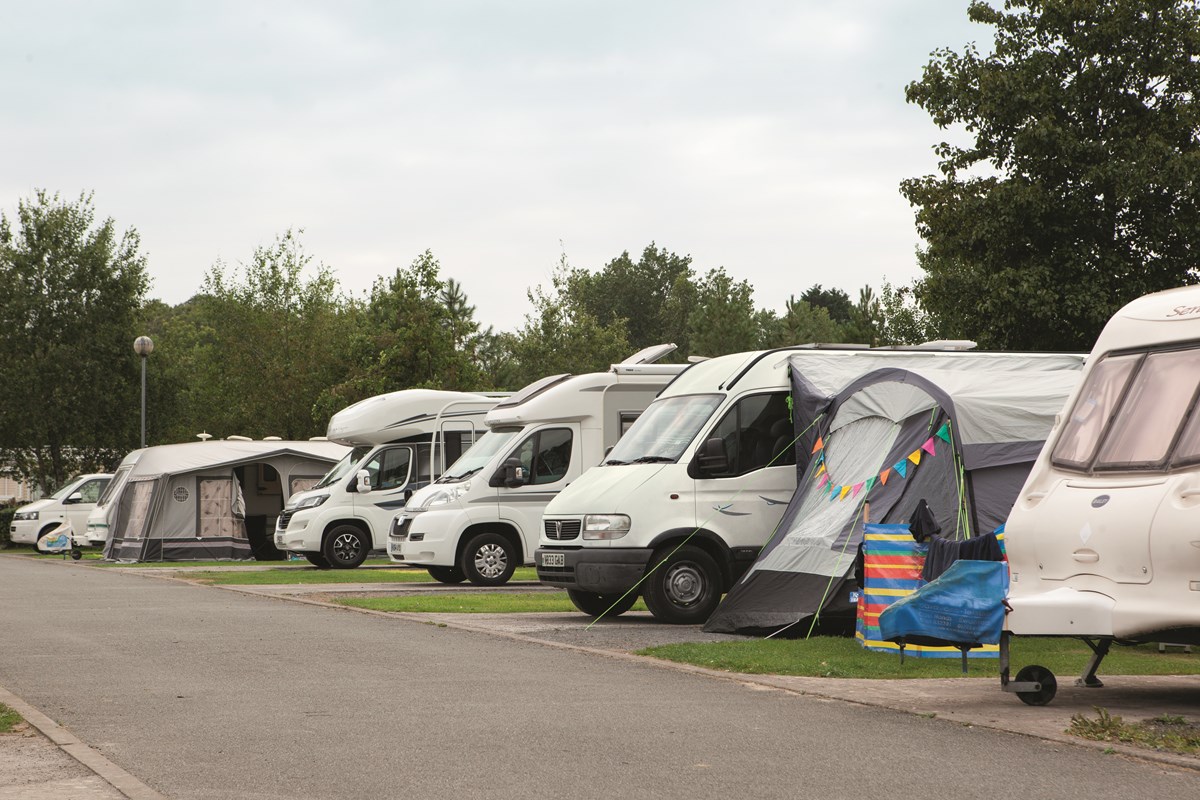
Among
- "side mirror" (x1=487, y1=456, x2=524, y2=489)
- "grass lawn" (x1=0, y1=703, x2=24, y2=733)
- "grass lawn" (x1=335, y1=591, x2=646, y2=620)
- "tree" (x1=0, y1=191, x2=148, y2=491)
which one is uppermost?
"tree" (x1=0, y1=191, x2=148, y2=491)

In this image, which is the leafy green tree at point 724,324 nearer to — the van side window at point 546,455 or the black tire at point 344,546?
the black tire at point 344,546

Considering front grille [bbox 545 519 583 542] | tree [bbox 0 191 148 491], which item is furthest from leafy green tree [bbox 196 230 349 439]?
front grille [bbox 545 519 583 542]

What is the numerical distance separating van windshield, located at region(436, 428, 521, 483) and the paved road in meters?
8.06

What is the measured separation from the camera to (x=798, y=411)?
14.6 meters

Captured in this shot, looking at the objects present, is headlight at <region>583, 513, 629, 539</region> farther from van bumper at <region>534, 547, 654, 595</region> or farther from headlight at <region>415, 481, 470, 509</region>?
headlight at <region>415, 481, 470, 509</region>

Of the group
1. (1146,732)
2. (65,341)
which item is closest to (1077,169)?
(1146,732)

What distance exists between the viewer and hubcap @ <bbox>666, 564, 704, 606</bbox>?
1449cm

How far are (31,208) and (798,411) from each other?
34.9 m

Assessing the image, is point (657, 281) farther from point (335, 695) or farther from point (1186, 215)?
point (335, 695)

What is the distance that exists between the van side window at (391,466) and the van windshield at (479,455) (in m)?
4.52

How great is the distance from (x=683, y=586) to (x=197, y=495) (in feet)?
59.7

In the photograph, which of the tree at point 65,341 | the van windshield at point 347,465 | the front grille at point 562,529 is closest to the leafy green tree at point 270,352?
the tree at point 65,341

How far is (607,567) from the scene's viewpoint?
47.1ft

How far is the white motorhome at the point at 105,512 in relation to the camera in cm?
3153
